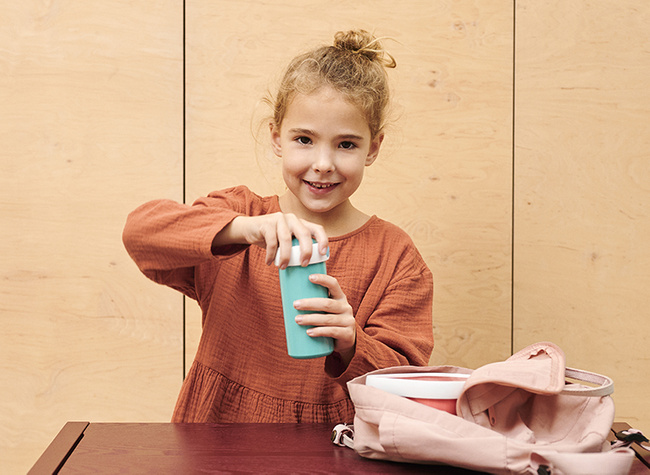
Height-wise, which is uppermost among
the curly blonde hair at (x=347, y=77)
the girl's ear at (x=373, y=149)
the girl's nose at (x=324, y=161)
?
the curly blonde hair at (x=347, y=77)

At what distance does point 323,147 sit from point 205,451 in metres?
0.52

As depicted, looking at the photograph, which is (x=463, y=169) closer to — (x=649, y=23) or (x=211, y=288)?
(x=649, y=23)

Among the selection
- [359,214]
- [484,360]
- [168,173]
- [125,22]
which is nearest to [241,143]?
[168,173]

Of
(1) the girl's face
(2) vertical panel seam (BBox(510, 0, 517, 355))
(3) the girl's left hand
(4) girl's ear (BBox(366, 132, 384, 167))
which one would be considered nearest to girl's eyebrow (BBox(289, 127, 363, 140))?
(1) the girl's face

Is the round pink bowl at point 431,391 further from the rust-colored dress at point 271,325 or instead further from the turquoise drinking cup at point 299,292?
the rust-colored dress at point 271,325

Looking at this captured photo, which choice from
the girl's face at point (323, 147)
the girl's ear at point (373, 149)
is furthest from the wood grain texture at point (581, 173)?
the girl's face at point (323, 147)

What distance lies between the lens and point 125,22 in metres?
1.64

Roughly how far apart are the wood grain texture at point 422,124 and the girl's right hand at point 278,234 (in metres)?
0.80

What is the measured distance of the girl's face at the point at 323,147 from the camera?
1063 millimetres

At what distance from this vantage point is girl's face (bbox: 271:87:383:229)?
3.49 feet

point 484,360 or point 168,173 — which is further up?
point 168,173

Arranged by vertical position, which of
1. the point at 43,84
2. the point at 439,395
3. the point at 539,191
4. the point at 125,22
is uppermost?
Answer: the point at 125,22

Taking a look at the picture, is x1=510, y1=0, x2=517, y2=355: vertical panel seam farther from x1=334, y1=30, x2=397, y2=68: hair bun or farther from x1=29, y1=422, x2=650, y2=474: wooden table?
x1=29, y1=422, x2=650, y2=474: wooden table

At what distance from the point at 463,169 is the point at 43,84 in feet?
3.50
